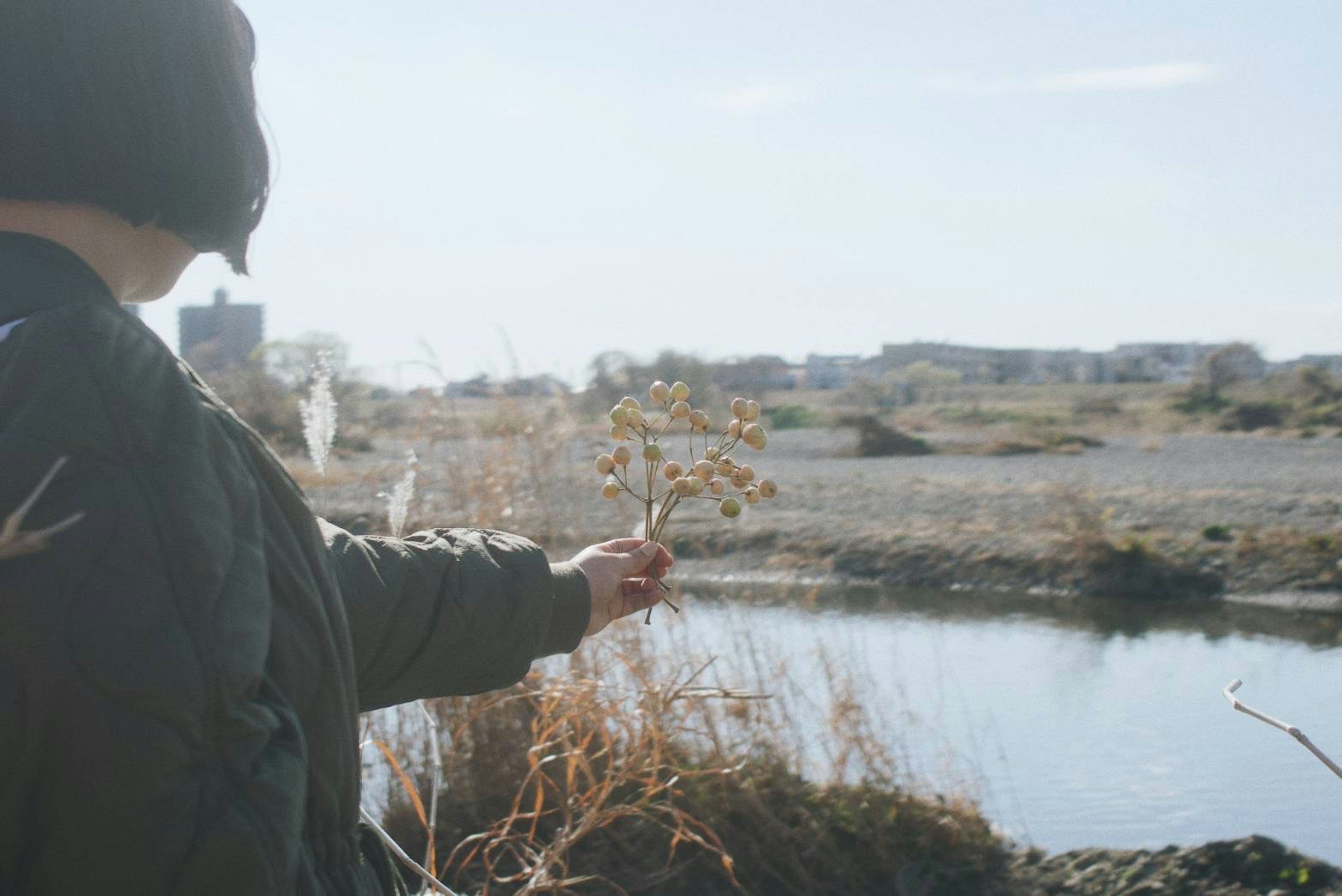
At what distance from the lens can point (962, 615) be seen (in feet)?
34.5

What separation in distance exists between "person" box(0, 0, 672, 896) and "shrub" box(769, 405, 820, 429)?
2288 centimetres

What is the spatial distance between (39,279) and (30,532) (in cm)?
23

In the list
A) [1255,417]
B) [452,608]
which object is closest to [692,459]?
[452,608]

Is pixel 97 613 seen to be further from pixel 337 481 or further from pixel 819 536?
pixel 819 536

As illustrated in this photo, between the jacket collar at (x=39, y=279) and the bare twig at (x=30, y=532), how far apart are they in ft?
0.51

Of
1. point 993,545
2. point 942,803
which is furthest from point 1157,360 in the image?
point 942,803

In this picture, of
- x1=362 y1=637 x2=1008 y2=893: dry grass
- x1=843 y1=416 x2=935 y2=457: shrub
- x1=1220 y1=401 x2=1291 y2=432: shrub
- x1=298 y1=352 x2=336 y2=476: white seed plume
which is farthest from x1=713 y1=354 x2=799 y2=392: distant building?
x1=1220 y1=401 x2=1291 y2=432: shrub

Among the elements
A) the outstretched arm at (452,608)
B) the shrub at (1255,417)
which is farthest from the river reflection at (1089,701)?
the shrub at (1255,417)

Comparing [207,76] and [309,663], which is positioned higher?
[207,76]

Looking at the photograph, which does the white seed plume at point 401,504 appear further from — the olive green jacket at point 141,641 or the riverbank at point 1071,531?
the riverbank at point 1071,531

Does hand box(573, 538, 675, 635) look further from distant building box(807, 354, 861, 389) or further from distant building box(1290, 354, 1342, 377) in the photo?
distant building box(1290, 354, 1342, 377)

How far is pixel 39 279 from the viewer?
852 millimetres

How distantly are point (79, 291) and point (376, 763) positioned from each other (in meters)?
4.22

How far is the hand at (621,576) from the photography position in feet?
4.41
